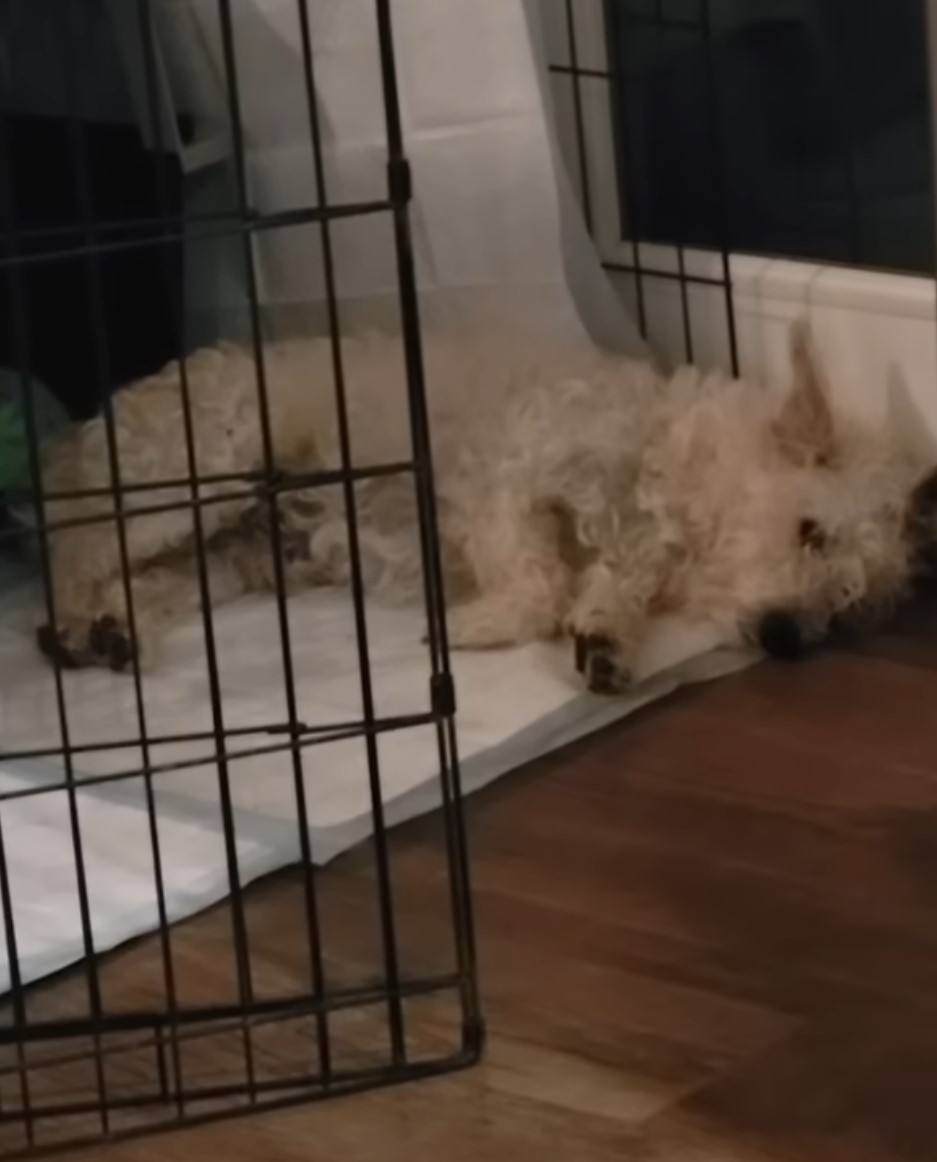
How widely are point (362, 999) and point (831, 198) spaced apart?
1.57 metres

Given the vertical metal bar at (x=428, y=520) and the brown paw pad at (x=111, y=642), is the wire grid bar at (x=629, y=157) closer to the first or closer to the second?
the brown paw pad at (x=111, y=642)

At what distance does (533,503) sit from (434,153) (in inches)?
20.4

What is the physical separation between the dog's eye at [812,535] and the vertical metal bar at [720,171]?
1.29 ft

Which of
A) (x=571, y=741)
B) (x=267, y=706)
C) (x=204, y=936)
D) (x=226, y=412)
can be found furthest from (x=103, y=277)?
(x=204, y=936)

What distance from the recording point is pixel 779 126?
3020 mm

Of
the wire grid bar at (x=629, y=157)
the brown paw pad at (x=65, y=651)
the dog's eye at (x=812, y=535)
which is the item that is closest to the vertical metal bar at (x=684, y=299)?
the wire grid bar at (x=629, y=157)

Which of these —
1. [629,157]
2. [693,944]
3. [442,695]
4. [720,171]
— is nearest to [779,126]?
[720,171]

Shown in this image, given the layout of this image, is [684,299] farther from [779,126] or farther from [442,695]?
[442,695]

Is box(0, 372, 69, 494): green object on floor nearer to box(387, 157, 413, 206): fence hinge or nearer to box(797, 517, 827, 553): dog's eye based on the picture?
box(797, 517, 827, 553): dog's eye

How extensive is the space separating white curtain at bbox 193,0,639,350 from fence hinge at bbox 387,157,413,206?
1.27 m

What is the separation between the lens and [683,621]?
8.73 feet

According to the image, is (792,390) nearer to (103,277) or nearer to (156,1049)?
(103,277)

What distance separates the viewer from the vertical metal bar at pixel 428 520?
1620mm

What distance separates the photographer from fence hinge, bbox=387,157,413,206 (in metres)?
1.62
